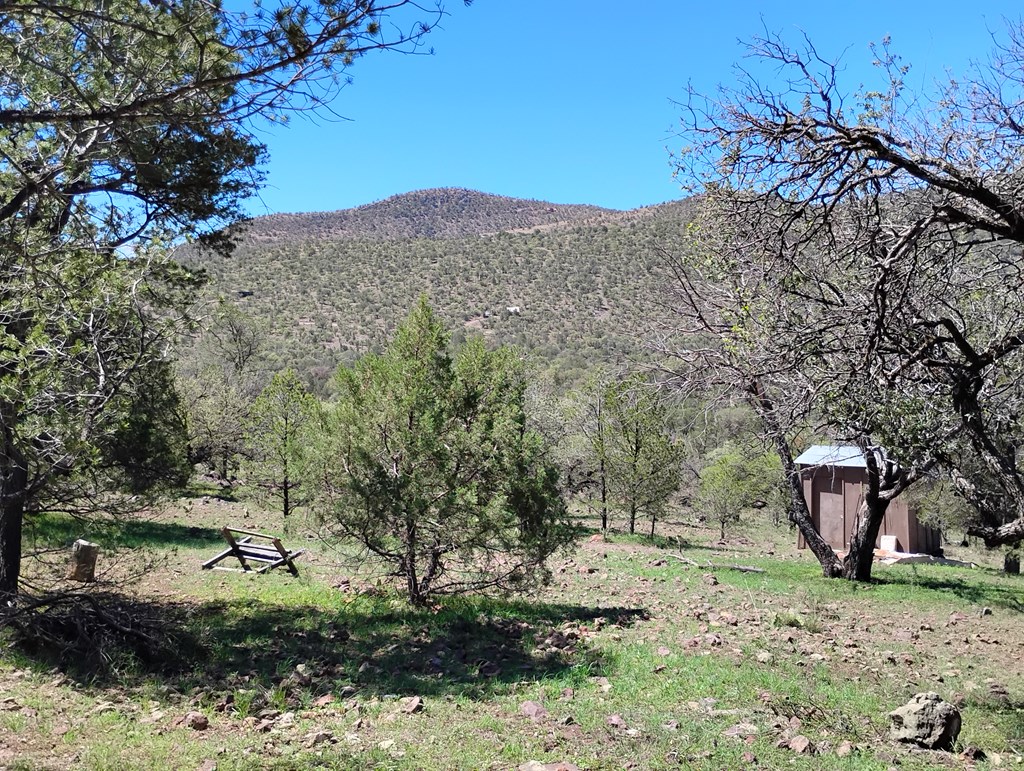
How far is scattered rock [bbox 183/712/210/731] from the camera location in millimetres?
5547

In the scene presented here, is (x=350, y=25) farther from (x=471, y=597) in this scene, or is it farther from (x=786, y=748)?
(x=471, y=597)

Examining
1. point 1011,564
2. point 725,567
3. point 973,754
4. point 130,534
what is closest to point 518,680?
point 973,754

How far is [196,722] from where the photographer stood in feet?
18.3

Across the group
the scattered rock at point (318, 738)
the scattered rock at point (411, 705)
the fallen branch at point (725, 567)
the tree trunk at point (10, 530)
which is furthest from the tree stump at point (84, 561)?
the fallen branch at point (725, 567)

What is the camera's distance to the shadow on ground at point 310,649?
6770mm

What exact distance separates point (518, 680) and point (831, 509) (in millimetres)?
24131

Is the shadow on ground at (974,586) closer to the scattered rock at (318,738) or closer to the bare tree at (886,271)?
the bare tree at (886,271)

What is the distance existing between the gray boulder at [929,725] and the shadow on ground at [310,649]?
8.33 feet

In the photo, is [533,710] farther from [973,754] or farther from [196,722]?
[973,754]

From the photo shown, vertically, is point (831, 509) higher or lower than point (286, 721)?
higher

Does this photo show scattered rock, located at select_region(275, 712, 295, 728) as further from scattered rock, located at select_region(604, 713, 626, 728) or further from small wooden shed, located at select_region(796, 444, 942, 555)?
small wooden shed, located at select_region(796, 444, 942, 555)

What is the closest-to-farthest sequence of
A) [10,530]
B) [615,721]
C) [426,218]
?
[615,721] → [10,530] → [426,218]

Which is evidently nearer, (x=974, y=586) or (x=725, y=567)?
(x=974, y=586)

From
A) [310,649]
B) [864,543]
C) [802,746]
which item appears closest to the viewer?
[802,746]
